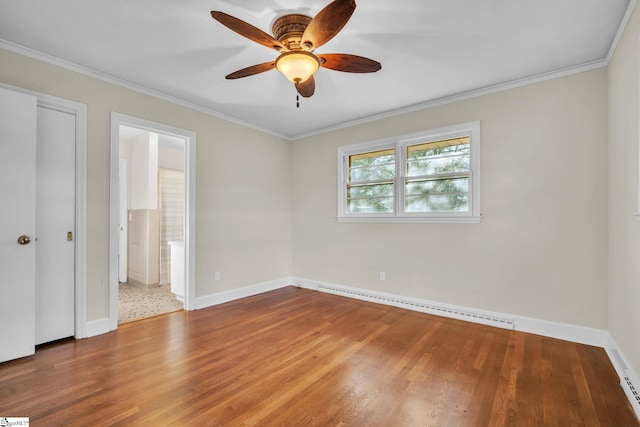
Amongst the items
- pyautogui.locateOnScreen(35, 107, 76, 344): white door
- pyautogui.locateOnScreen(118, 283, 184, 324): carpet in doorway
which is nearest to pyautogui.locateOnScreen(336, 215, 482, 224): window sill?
pyautogui.locateOnScreen(118, 283, 184, 324): carpet in doorway

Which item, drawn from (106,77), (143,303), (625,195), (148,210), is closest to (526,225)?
(625,195)

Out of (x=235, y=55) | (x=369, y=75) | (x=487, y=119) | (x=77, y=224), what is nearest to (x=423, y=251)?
(x=487, y=119)

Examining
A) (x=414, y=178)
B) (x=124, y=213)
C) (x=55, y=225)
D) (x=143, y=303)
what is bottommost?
(x=143, y=303)

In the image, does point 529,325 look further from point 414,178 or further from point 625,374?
point 414,178

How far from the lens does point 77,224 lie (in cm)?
278

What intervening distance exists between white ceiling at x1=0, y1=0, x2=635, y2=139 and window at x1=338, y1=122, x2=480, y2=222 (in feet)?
1.95

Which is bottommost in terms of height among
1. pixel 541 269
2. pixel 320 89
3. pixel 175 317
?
pixel 175 317

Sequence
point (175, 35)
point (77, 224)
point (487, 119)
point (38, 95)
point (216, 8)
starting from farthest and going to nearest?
point (487, 119) → point (77, 224) → point (38, 95) → point (175, 35) → point (216, 8)

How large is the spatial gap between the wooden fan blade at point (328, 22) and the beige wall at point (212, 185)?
7.55 feet

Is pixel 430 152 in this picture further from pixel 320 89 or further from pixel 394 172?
pixel 320 89

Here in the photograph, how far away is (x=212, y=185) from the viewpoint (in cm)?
394

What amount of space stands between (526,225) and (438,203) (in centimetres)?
93

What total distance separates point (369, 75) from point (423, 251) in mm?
2175

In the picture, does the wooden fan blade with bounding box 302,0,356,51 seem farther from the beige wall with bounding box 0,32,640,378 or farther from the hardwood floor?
the hardwood floor
